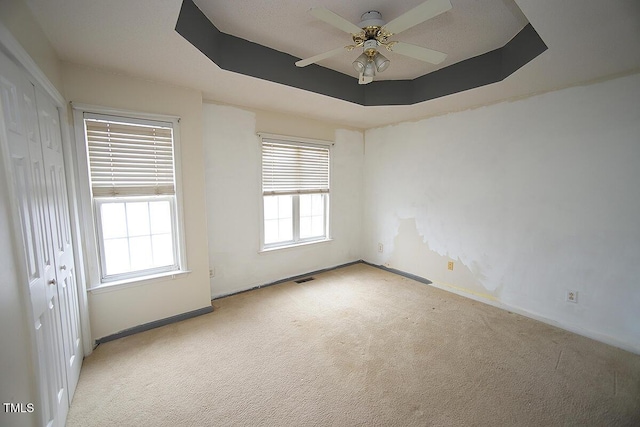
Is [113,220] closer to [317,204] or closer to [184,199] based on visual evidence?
[184,199]

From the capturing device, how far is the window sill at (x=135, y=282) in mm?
2270

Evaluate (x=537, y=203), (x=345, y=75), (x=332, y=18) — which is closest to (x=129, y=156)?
(x=332, y=18)

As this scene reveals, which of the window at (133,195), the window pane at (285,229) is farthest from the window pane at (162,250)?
the window pane at (285,229)

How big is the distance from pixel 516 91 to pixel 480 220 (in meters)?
1.37

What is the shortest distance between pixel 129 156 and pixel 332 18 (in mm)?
2033

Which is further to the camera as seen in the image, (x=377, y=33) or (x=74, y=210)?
(x=74, y=210)

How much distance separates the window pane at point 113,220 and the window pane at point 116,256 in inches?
2.5

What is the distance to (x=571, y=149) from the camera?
246 centimetres

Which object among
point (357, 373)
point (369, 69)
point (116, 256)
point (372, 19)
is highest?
point (372, 19)

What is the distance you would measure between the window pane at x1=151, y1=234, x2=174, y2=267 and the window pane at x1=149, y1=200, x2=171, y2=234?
0.06m

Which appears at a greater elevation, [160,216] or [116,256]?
[160,216]

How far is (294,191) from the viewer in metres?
3.71

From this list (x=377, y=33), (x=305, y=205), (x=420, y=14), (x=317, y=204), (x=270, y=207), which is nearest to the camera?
(x=420, y=14)

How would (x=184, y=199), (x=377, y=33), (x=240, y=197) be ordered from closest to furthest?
1. (x=377, y=33)
2. (x=184, y=199)
3. (x=240, y=197)
